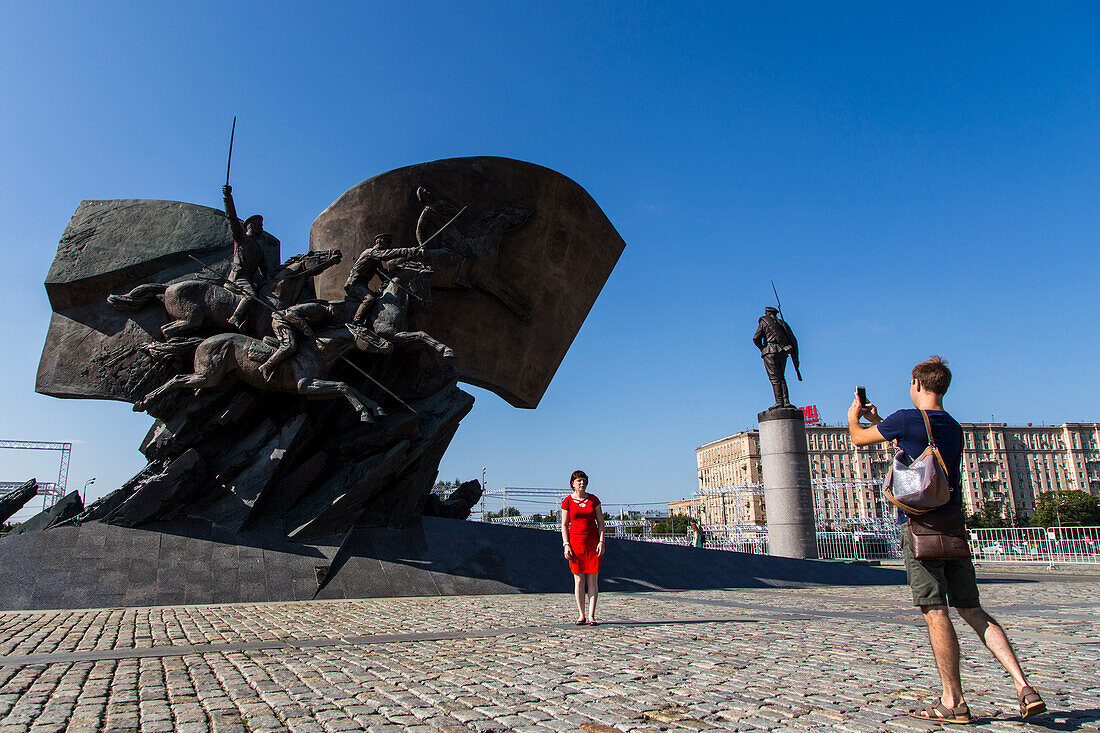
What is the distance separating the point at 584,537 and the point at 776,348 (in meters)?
11.4

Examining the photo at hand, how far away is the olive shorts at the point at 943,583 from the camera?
3.10 metres

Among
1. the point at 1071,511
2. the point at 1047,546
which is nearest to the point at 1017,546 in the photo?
the point at 1047,546

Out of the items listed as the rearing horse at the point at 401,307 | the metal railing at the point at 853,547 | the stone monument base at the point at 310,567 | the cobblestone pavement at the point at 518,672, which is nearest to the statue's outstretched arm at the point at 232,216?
the rearing horse at the point at 401,307

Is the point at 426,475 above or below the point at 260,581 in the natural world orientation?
above

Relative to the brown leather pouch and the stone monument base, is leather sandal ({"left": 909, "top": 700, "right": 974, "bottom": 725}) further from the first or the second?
the stone monument base

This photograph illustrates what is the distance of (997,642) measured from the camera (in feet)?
9.84

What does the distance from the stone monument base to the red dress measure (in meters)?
4.87

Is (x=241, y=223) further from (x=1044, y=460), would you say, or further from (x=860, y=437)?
(x=1044, y=460)

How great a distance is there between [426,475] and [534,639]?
24.3 ft

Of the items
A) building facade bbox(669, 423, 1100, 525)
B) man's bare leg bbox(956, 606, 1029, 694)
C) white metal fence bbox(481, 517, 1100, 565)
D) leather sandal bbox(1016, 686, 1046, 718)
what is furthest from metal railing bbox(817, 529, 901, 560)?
building facade bbox(669, 423, 1100, 525)

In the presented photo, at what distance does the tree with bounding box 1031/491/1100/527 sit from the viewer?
66.8m

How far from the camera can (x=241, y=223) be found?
1309 centimetres

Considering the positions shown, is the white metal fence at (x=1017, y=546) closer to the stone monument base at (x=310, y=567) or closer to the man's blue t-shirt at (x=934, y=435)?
the stone monument base at (x=310, y=567)

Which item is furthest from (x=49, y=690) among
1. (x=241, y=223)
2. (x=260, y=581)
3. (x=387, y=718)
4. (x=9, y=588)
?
(x=241, y=223)
